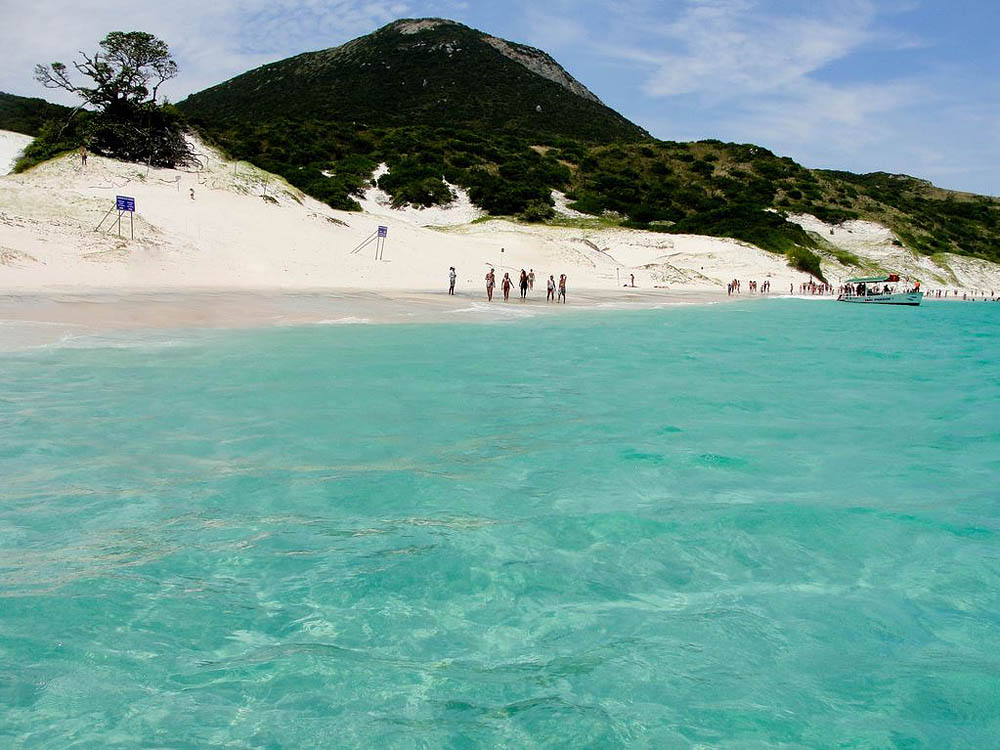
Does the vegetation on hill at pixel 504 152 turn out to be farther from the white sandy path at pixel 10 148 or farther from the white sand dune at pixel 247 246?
the white sand dune at pixel 247 246

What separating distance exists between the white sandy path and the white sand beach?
188 mm

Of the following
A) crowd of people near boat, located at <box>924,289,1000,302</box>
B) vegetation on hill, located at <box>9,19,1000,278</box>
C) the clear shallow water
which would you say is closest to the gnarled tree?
vegetation on hill, located at <box>9,19,1000,278</box>

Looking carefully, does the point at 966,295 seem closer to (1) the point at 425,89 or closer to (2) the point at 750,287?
(2) the point at 750,287

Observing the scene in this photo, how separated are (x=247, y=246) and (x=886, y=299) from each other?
45.3m

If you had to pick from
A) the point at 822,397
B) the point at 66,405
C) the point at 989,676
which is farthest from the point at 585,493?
the point at 822,397

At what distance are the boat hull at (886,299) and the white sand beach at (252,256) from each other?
5.33 metres

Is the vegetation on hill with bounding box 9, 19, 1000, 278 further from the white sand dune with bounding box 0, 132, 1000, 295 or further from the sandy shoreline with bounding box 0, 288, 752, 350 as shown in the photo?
the sandy shoreline with bounding box 0, 288, 752, 350

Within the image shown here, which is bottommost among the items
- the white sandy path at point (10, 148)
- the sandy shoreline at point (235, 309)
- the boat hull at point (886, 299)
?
the sandy shoreline at point (235, 309)

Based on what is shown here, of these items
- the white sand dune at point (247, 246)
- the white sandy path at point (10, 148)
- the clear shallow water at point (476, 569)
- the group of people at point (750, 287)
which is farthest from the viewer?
the group of people at point (750, 287)

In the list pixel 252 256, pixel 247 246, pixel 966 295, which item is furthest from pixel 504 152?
pixel 966 295

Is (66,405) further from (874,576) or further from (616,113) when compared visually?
(616,113)

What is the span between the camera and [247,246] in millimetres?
33812

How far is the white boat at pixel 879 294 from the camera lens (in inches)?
2077

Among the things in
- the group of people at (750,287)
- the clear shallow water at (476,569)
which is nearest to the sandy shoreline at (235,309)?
the clear shallow water at (476,569)
